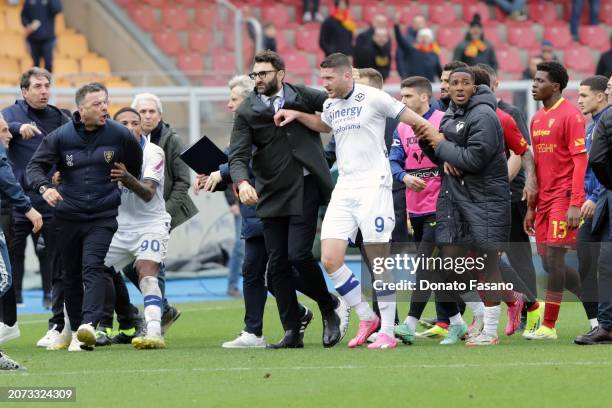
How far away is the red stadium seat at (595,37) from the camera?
2689 centimetres

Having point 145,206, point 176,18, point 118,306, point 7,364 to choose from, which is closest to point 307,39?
point 176,18

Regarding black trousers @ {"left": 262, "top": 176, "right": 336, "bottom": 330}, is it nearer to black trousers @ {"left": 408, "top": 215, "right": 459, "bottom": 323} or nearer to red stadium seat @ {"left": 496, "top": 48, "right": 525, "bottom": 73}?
black trousers @ {"left": 408, "top": 215, "right": 459, "bottom": 323}

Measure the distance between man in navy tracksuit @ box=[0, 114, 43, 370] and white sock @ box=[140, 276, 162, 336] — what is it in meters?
1.00

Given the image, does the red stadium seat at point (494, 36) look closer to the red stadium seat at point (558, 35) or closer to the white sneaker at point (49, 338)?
the red stadium seat at point (558, 35)

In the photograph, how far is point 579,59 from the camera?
26078 mm

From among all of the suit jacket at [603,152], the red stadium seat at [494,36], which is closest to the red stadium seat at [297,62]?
the red stadium seat at [494,36]

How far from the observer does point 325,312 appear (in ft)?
35.4

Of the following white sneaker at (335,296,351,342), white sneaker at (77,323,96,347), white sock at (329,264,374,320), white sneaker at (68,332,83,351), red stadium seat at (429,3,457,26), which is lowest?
white sneaker at (68,332,83,351)

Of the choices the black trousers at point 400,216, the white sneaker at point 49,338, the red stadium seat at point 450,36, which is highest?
the red stadium seat at point 450,36

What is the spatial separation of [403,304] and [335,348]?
14.9ft

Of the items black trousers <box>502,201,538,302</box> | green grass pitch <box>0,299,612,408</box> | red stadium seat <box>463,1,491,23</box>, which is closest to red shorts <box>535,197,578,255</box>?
black trousers <box>502,201,538,302</box>

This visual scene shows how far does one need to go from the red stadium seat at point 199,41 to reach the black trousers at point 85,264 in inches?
424

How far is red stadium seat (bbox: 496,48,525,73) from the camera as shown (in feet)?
82.6

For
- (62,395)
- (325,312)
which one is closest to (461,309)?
(325,312)
